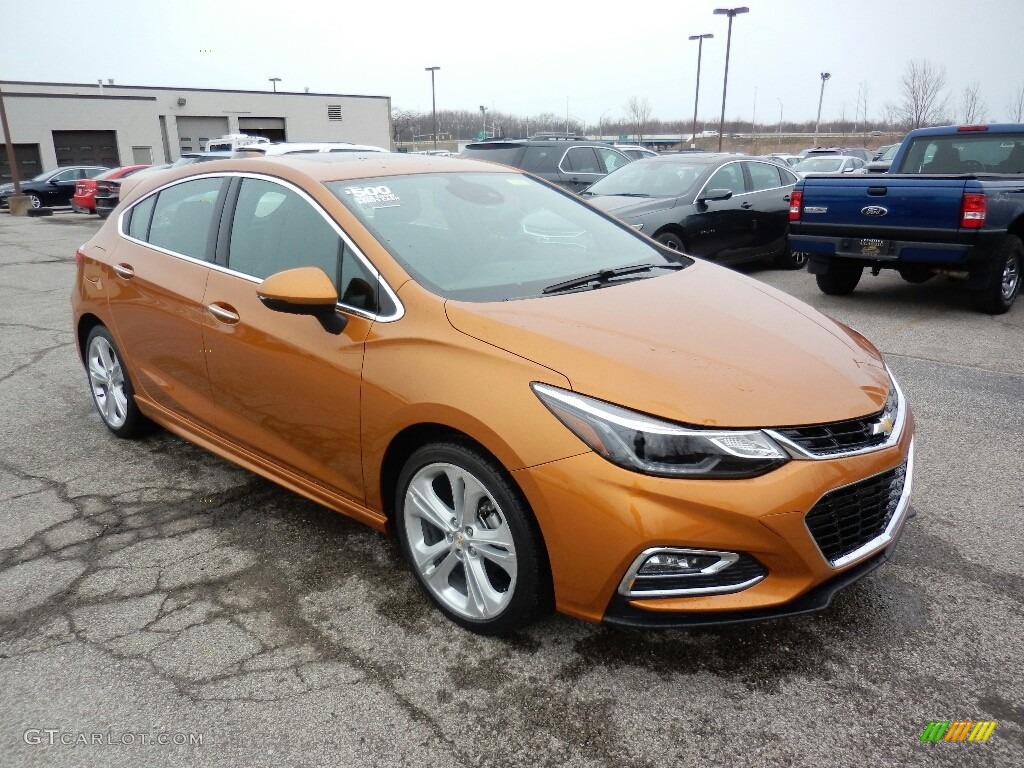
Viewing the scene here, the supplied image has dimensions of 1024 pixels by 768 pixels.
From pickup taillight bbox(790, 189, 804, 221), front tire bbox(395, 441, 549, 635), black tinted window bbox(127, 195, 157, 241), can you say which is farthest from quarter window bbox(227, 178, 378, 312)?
pickup taillight bbox(790, 189, 804, 221)

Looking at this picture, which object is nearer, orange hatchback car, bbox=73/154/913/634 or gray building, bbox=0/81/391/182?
orange hatchback car, bbox=73/154/913/634

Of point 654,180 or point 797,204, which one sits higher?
point 654,180

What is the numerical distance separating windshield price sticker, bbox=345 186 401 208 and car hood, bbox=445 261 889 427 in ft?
2.44

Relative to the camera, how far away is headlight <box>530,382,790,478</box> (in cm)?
228

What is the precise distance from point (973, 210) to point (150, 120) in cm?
4457

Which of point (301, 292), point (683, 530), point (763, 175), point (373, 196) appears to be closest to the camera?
point (683, 530)

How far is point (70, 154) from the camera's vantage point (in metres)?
40.8

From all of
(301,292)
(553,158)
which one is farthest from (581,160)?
(301,292)

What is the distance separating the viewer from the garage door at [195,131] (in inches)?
1777

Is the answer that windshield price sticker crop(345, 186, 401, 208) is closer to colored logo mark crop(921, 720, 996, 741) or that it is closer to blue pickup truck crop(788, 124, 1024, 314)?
colored logo mark crop(921, 720, 996, 741)

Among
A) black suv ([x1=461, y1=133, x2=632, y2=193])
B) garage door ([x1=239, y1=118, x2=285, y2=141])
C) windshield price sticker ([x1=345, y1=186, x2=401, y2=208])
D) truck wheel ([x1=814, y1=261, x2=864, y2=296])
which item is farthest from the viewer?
garage door ([x1=239, y1=118, x2=285, y2=141])

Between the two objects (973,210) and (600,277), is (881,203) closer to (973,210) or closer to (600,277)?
(973,210)

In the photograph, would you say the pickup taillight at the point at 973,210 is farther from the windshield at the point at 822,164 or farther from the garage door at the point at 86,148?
the garage door at the point at 86,148

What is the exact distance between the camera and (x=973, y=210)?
712 centimetres
